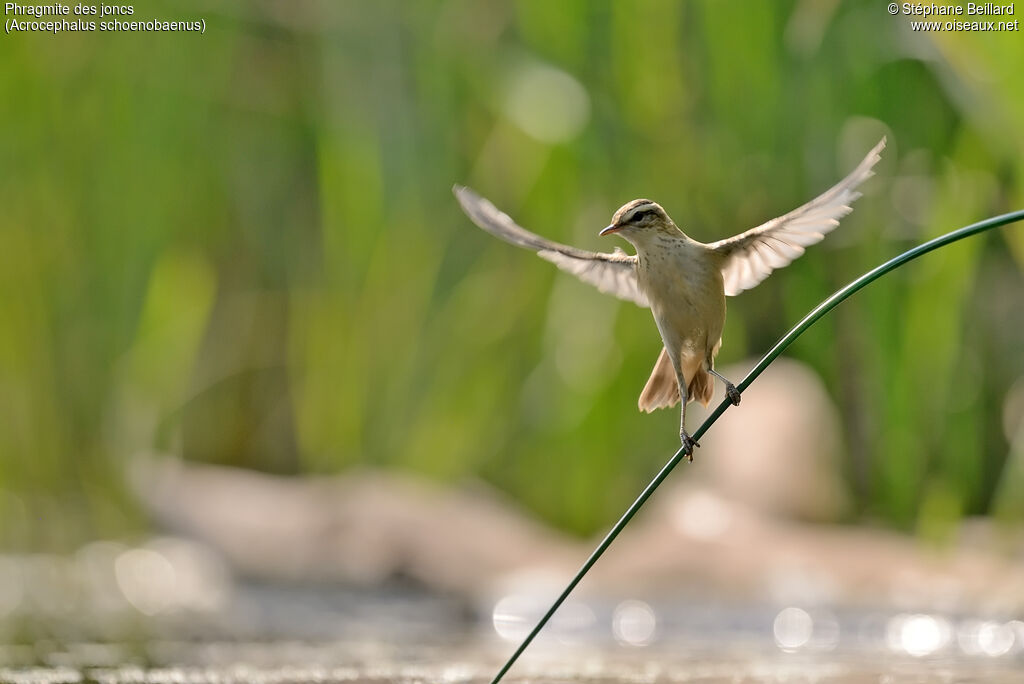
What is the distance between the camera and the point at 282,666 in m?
3.59

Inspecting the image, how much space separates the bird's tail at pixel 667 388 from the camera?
2754 millimetres

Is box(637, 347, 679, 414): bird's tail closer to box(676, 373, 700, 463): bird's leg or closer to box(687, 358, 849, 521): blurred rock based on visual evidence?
box(676, 373, 700, 463): bird's leg

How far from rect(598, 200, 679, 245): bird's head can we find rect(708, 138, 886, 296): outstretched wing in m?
0.13

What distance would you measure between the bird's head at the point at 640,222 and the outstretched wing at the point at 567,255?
61mm

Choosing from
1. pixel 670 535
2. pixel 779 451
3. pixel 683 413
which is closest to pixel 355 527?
pixel 670 535

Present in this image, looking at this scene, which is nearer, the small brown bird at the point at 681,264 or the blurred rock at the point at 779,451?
the small brown bird at the point at 681,264

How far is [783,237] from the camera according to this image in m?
2.40

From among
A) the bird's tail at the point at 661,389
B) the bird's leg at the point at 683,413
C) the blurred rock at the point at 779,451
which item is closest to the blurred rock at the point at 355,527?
the blurred rock at the point at 779,451

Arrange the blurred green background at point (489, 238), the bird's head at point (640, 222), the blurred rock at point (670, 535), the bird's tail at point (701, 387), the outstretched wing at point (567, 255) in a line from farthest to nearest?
the blurred green background at point (489, 238), the blurred rock at point (670, 535), the bird's tail at point (701, 387), the bird's head at point (640, 222), the outstretched wing at point (567, 255)

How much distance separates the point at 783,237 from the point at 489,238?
150 inches

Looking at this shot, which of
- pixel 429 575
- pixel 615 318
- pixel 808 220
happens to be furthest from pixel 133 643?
pixel 808 220

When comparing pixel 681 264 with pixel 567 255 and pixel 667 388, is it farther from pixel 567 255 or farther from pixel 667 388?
pixel 667 388

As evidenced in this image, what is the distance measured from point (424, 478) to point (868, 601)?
2.05 m

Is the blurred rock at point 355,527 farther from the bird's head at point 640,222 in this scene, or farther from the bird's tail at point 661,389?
the bird's head at point 640,222
